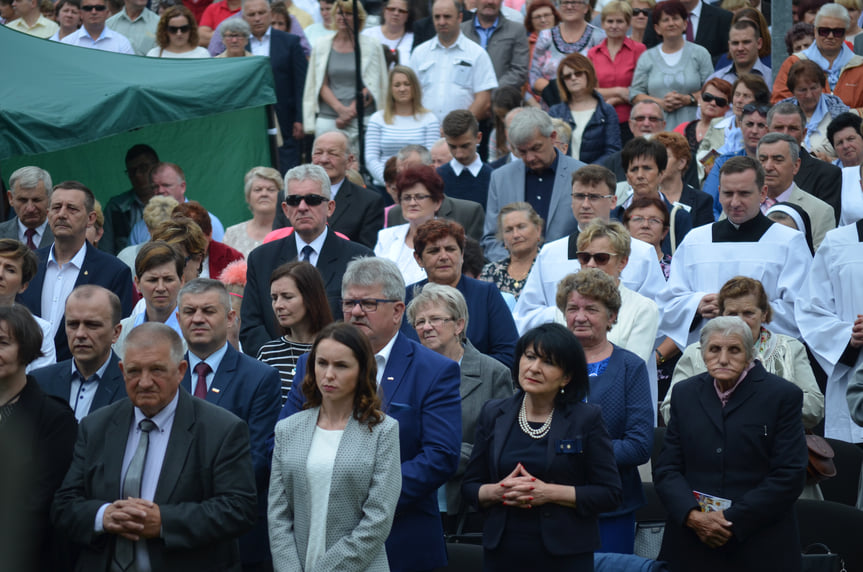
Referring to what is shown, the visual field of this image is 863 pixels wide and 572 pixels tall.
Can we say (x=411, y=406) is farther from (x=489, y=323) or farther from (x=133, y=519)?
(x=489, y=323)

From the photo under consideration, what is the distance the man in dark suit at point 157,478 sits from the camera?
4.67 meters

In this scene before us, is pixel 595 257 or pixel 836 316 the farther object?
pixel 836 316

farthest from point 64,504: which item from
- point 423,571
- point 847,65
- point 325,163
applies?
point 847,65

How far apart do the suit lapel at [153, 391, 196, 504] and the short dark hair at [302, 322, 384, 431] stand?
1.60 feet

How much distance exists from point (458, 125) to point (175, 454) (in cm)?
605

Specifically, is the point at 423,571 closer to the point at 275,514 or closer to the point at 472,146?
the point at 275,514

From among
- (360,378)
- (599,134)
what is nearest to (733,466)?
(360,378)

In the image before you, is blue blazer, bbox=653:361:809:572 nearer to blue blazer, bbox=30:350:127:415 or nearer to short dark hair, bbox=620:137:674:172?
blue blazer, bbox=30:350:127:415

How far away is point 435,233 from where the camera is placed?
23.0 ft

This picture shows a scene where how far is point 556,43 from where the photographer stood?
43.4 ft

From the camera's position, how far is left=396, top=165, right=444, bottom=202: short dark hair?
8.25 m

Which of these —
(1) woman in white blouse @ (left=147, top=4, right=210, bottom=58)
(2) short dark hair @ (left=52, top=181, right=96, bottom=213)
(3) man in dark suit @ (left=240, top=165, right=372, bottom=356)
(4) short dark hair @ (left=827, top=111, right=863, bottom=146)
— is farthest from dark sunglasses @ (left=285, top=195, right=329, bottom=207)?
(1) woman in white blouse @ (left=147, top=4, right=210, bottom=58)

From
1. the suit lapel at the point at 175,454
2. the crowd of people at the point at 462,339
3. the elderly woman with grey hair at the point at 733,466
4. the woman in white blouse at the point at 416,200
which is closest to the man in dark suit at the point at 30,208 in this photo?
the crowd of people at the point at 462,339

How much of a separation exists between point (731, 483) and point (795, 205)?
3.79 meters
